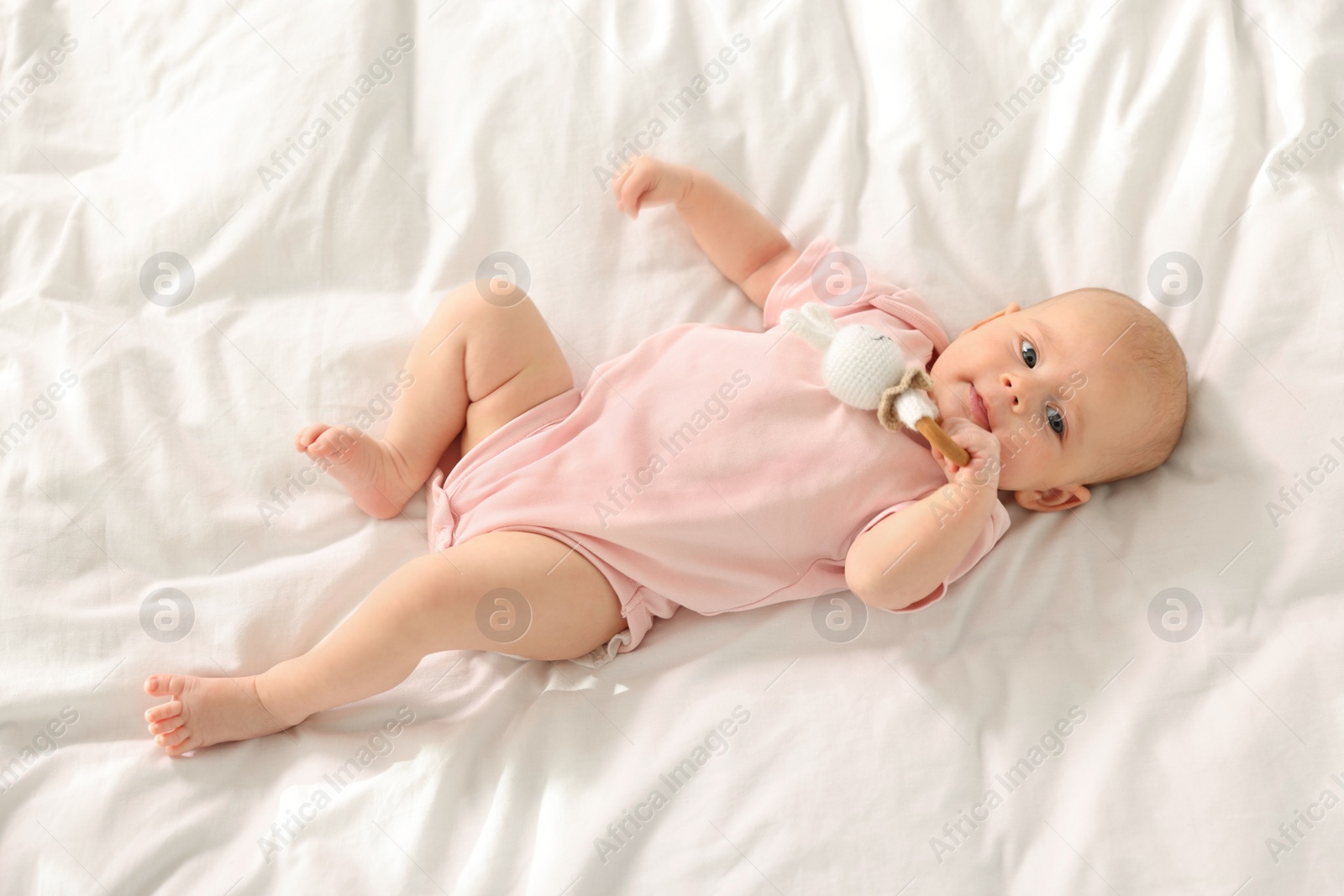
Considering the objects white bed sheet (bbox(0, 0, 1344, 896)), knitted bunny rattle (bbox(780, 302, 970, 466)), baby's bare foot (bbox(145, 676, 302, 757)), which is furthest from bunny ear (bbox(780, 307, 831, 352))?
baby's bare foot (bbox(145, 676, 302, 757))

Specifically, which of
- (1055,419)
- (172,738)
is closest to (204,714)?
(172,738)

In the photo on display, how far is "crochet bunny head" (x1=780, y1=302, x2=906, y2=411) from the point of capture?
135 centimetres

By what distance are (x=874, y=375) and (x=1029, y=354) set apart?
29 centimetres

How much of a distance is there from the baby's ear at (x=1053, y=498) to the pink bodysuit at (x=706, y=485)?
0.30 feet

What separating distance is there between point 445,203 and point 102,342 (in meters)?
0.61

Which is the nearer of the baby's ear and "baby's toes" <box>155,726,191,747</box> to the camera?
"baby's toes" <box>155,726,191,747</box>

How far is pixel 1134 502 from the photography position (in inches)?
59.4

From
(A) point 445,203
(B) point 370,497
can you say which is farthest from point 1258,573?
(A) point 445,203

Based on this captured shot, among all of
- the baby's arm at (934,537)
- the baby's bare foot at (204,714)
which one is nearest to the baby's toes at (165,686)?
the baby's bare foot at (204,714)

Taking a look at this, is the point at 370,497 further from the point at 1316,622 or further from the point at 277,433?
the point at 1316,622

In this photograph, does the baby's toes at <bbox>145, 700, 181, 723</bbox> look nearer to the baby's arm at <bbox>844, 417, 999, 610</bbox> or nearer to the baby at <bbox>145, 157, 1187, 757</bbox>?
the baby at <bbox>145, 157, 1187, 757</bbox>

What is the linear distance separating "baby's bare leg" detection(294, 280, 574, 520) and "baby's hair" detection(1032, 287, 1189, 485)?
2.79ft

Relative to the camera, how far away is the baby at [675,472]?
1.34 m

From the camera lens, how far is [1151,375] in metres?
1.40
